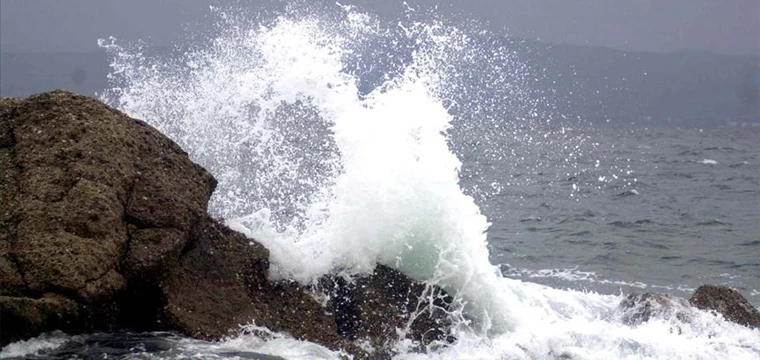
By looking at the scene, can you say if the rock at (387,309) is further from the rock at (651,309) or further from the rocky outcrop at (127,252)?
the rock at (651,309)

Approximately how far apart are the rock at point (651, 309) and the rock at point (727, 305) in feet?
0.92

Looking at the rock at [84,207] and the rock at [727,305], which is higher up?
the rock at [84,207]

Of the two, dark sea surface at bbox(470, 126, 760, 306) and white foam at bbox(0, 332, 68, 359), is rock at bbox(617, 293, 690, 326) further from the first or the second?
white foam at bbox(0, 332, 68, 359)

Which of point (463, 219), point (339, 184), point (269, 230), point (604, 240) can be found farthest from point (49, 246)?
point (604, 240)

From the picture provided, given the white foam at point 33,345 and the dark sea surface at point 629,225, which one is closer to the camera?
the white foam at point 33,345

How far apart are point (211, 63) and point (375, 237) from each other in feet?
10.7

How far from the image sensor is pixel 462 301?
7.85m

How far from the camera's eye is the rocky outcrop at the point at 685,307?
8.74 m

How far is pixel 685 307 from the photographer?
8.89 metres

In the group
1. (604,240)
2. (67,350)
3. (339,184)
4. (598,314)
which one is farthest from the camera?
(604,240)

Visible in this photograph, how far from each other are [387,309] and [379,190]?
1229 millimetres

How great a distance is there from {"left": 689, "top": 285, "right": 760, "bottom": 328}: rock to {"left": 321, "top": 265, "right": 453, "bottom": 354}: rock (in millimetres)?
3005

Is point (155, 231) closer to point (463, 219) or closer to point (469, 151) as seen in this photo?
point (463, 219)

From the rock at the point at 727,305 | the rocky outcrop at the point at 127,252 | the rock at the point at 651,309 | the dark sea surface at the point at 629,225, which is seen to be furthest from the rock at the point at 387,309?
the dark sea surface at the point at 629,225
